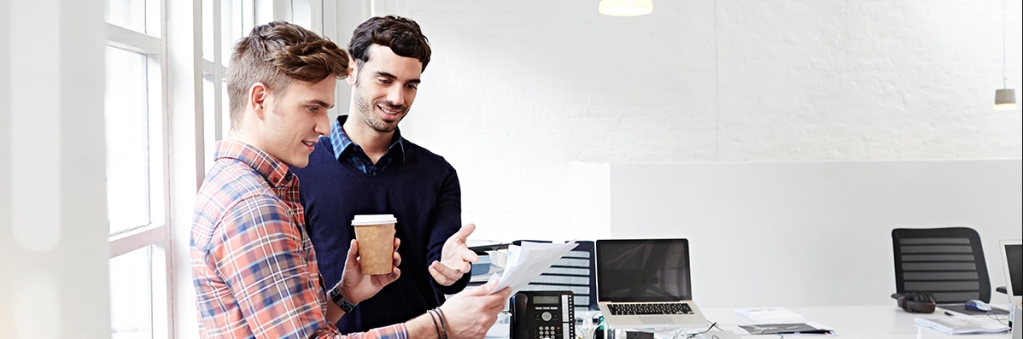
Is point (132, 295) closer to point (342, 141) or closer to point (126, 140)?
point (126, 140)

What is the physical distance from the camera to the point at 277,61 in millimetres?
1386

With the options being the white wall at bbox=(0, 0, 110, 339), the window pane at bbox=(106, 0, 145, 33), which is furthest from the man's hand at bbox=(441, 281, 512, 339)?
the window pane at bbox=(106, 0, 145, 33)

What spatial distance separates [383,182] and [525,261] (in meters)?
0.68

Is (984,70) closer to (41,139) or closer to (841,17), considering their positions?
(841,17)

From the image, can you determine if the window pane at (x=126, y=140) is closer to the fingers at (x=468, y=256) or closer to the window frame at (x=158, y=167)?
the window frame at (x=158, y=167)

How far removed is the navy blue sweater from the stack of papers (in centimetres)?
245

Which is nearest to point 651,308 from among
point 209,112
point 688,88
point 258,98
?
point 209,112

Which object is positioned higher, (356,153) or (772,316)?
(356,153)

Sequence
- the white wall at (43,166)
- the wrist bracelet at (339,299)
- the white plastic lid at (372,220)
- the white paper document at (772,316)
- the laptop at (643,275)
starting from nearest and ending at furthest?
the white wall at (43,166)
the white plastic lid at (372,220)
the wrist bracelet at (339,299)
the laptop at (643,275)
the white paper document at (772,316)

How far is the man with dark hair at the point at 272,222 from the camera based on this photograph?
4.02ft

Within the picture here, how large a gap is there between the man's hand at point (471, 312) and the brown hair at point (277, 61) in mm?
537

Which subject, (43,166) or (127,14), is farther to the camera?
(127,14)

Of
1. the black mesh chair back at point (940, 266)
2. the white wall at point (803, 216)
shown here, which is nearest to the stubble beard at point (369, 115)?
the white wall at point (803, 216)

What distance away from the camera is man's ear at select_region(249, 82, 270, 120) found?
1394 millimetres
